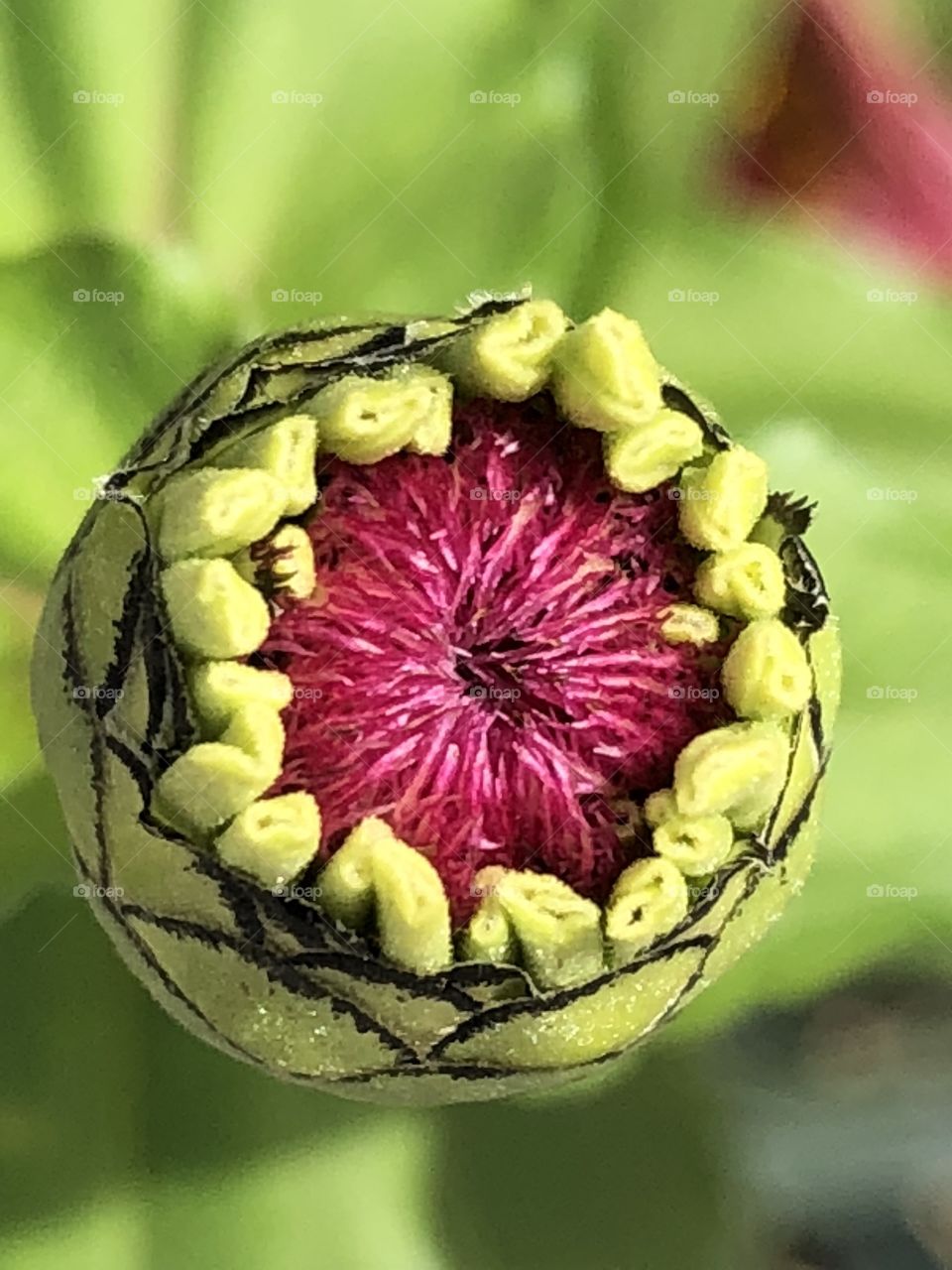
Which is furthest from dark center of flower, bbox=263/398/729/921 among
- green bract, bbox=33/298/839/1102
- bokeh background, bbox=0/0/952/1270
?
bokeh background, bbox=0/0/952/1270

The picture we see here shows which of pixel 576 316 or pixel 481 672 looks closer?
pixel 481 672

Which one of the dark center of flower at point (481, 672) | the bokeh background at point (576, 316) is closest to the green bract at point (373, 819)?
the dark center of flower at point (481, 672)

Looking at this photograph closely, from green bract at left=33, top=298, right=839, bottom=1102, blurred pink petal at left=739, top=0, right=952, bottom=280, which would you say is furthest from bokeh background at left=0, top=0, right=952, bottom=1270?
green bract at left=33, top=298, right=839, bottom=1102

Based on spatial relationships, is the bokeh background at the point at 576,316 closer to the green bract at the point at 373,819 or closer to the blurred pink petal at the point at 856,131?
the blurred pink petal at the point at 856,131

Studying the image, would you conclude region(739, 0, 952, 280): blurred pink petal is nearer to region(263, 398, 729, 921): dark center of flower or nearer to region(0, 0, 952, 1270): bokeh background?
region(0, 0, 952, 1270): bokeh background

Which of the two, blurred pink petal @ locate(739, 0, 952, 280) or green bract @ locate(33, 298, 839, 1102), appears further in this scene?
blurred pink petal @ locate(739, 0, 952, 280)

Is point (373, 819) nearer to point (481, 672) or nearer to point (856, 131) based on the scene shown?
point (481, 672)

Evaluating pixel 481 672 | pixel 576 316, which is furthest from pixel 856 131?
pixel 481 672
